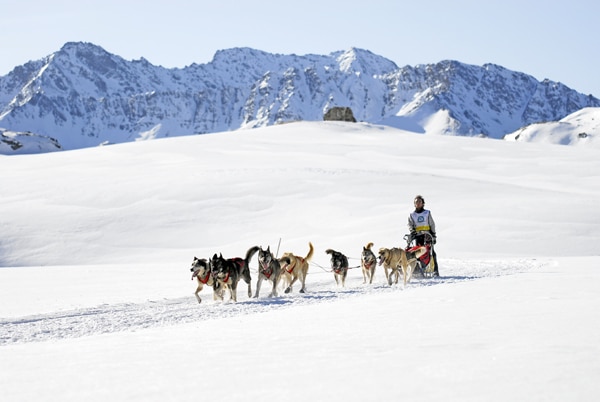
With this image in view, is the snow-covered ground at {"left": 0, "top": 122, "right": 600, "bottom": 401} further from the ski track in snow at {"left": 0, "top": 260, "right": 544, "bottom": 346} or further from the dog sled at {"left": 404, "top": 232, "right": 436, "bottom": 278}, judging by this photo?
the dog sled at {"left": 404, "top": 232, "right": 436, "bottom": 278}

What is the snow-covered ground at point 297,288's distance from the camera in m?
5.11

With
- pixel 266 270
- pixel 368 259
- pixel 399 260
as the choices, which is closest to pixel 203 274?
pixel 266 270

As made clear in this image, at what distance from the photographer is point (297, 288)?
1409cm

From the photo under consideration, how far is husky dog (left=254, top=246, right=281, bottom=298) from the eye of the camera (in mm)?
11938

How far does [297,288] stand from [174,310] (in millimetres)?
4210

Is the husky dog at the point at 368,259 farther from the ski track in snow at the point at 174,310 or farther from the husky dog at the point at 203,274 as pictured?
the husky dog at the point at 203,274

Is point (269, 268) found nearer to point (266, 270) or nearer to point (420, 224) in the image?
point (266, 270)

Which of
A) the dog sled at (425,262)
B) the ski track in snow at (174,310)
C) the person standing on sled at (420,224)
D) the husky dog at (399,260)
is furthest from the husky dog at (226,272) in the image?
the person standing on sled at (420,224)

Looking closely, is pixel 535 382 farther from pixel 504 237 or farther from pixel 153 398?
pixel 504 237

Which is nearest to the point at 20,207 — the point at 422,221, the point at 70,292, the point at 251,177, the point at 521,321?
the point at 251,177

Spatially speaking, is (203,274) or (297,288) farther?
(297,288)

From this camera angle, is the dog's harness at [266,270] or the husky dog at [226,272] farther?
the dog's harness at [266,270]

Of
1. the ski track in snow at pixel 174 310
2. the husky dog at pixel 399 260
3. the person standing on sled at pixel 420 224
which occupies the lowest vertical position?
the ski track in snow at pixel 174 310

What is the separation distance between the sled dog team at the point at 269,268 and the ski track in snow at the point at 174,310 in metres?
0.26
